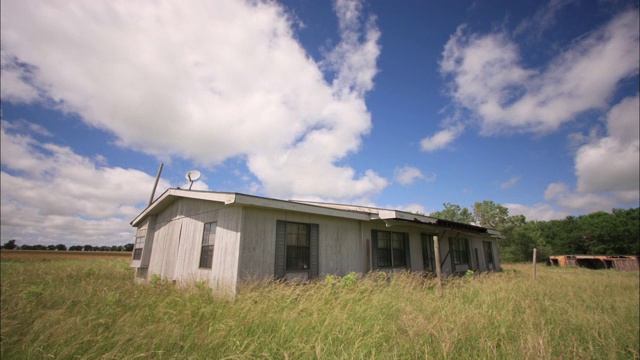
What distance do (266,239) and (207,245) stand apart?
2143 mm

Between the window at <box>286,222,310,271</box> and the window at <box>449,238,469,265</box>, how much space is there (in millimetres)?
9306

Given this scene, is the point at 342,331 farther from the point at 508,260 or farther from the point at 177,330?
the point at 508,260

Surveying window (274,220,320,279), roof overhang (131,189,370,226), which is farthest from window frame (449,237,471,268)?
window (274,220,320,279)

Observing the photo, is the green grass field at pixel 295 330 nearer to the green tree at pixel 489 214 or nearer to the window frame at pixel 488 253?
the window frame at pixel 488 253

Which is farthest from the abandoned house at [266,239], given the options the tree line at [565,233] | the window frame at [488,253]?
the tree line at [565,233]

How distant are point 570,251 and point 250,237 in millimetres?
54199

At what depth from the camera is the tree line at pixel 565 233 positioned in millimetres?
37375

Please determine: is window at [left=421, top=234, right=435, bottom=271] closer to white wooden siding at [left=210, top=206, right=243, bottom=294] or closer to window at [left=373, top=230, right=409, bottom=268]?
window at [left=373, top=230, right=409, bottom=268]

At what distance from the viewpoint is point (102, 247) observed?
72625mm

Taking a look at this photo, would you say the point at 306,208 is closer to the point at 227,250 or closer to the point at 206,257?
the point at 227,250

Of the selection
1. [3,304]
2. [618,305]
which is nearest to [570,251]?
[618,305]

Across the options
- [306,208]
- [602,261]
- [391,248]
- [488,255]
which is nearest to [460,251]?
[488,255]

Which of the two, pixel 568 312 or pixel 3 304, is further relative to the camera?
pixel 568 312

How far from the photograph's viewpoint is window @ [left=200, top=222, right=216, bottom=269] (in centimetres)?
809
